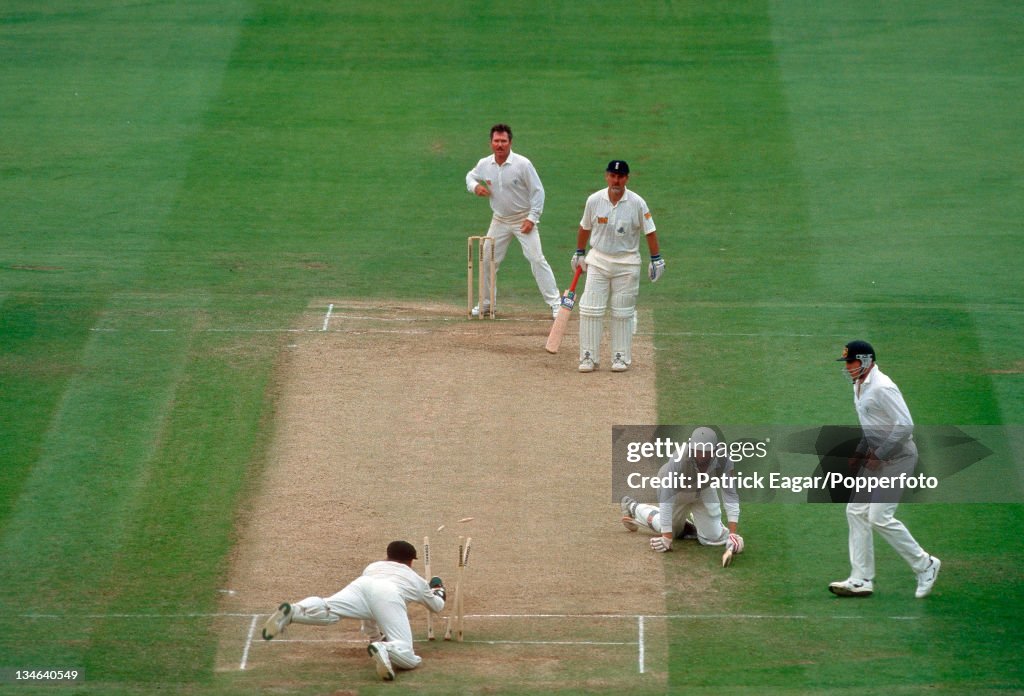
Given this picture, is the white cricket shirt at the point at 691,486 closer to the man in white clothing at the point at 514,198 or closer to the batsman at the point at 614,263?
the batsman at the point at 614,263

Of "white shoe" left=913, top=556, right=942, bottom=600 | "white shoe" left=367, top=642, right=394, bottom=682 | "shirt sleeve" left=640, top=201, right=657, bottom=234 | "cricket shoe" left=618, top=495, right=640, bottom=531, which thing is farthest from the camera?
"shirt sleeve" left=640, top=201, right=657, bottom=234

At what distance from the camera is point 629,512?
44.1 ft

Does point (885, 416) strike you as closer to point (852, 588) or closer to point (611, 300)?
point (852, 588)

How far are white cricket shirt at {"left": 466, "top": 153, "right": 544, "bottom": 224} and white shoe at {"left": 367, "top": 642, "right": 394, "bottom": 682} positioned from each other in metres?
7.70

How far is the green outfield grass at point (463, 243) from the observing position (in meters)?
12.1

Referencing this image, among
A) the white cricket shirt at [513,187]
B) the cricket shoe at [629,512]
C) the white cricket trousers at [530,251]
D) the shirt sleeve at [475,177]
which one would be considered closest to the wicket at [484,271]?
the white cricket trousers at [530,251]

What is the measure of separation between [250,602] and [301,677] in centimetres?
130

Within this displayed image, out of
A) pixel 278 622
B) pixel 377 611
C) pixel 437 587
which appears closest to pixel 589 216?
pixel 437 587

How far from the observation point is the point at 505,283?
64.3 ft

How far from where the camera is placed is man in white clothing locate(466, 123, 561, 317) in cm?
1762

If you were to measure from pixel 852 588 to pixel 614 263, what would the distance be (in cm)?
516

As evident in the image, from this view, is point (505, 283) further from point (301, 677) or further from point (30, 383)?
point (301, 677)

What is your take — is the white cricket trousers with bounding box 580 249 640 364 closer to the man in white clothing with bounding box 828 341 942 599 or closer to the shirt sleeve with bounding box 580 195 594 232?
the shirt sleeve with bounding box 580 195 594 232

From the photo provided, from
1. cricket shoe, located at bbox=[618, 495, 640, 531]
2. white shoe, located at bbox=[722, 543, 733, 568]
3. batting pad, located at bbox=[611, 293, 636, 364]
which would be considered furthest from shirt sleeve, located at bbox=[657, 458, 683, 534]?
batting pad, located at bbox=[611, 293, 636, 364]
